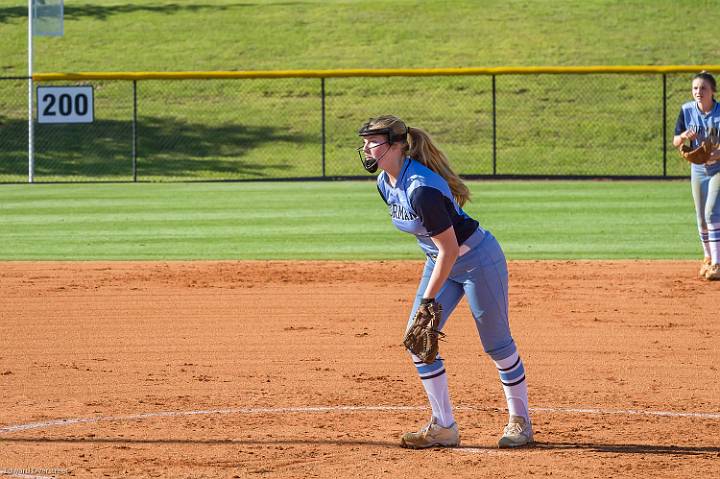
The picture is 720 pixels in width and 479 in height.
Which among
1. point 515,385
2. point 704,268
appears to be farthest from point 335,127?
point 515,385

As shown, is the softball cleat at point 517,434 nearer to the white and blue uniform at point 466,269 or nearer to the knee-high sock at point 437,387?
the white and blue uniform at point 466,269

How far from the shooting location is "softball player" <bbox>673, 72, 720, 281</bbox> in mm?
11641

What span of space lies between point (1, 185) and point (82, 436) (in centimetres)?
1794

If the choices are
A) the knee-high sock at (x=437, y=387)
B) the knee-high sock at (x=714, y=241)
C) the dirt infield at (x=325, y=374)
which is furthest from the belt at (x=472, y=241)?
the knee-high sock at (x=714, y=241)

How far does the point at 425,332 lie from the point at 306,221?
11412 millimetres

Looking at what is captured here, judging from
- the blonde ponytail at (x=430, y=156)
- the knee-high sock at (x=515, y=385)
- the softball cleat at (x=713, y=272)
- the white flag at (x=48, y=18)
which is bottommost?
the knee-high sock at (x=515, y=385)

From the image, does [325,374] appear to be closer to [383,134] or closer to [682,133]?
[383,134]

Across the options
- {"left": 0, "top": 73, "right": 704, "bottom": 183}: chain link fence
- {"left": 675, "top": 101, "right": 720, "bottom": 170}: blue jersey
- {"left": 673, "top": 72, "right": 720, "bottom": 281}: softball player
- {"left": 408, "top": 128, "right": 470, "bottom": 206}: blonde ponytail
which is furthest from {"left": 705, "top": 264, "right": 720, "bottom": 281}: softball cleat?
{"left": 0, "top": 73, "right": 704, "bottom": 183}: chain link fence

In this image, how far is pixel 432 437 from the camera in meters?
6.40

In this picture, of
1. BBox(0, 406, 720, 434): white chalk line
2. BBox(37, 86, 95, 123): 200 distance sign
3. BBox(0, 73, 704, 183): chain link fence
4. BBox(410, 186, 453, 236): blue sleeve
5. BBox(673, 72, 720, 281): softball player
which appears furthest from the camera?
BBox(0, 73, 704, 183): chain link fence

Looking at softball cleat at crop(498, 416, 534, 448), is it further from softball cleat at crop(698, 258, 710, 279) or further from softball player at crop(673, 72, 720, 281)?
softball cleat at crop(698, 258, 710, 279)

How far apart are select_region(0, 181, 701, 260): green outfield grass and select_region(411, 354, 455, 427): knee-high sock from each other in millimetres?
7924

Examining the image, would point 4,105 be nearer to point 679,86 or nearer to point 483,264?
point 679,86

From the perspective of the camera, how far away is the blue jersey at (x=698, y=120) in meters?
11.8
